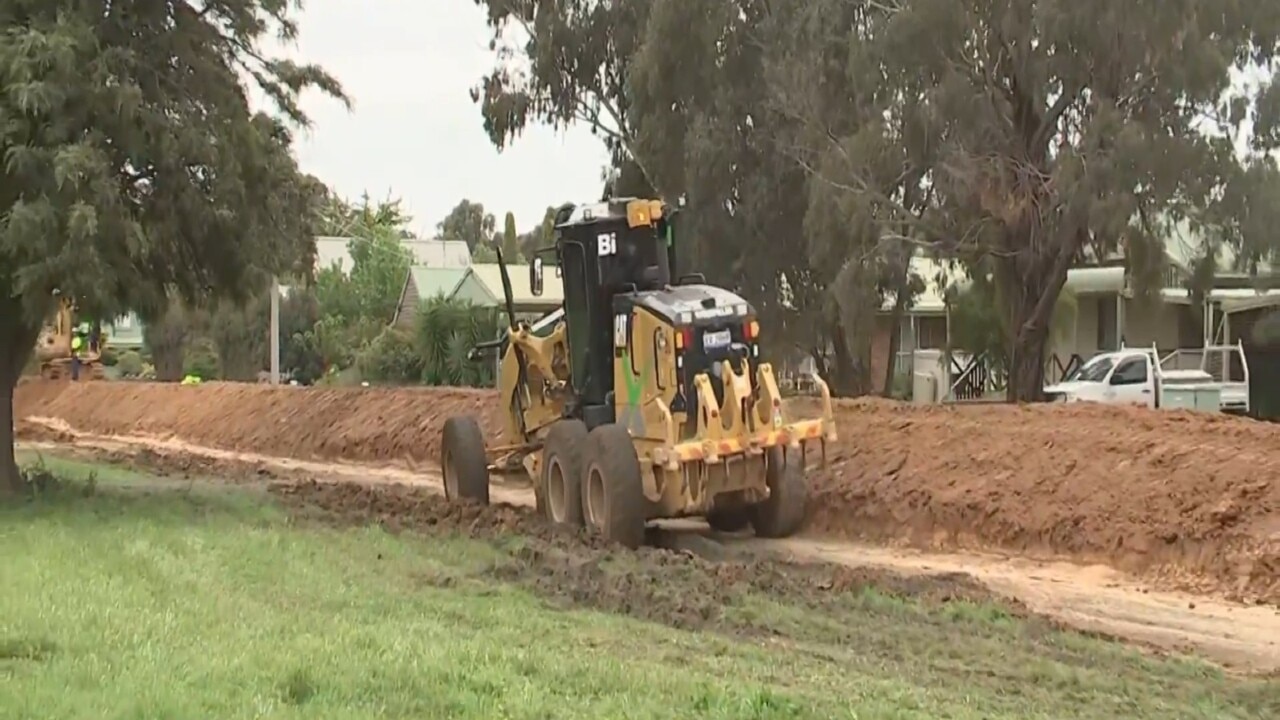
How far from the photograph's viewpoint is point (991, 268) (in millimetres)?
31141

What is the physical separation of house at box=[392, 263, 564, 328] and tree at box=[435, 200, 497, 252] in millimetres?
65328

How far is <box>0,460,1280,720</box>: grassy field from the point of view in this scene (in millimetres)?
7473

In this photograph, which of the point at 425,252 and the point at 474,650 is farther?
the point at 425,252

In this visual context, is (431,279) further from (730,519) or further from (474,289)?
(730,519)

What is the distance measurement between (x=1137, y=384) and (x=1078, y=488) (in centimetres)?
1437

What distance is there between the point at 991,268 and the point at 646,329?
56.6ft

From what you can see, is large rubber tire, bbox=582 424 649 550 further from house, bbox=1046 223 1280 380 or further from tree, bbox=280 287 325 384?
tree, bbox=280 287 325 384

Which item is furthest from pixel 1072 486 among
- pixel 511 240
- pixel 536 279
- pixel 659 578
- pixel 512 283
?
pixel 511 240

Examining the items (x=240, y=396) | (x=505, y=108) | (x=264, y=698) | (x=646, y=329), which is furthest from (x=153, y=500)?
(x=505, y=108)

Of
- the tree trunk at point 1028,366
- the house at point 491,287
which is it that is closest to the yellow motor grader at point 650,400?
the tree trunk at point 1028,366

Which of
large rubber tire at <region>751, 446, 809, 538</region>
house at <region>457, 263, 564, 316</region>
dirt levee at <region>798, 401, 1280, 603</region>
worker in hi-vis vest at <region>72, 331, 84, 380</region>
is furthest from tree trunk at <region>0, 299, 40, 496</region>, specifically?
house at <region>457, 263, 564, 316</region>

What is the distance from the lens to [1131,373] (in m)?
29.1

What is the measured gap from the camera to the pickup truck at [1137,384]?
28391mm

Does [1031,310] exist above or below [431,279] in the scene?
below
